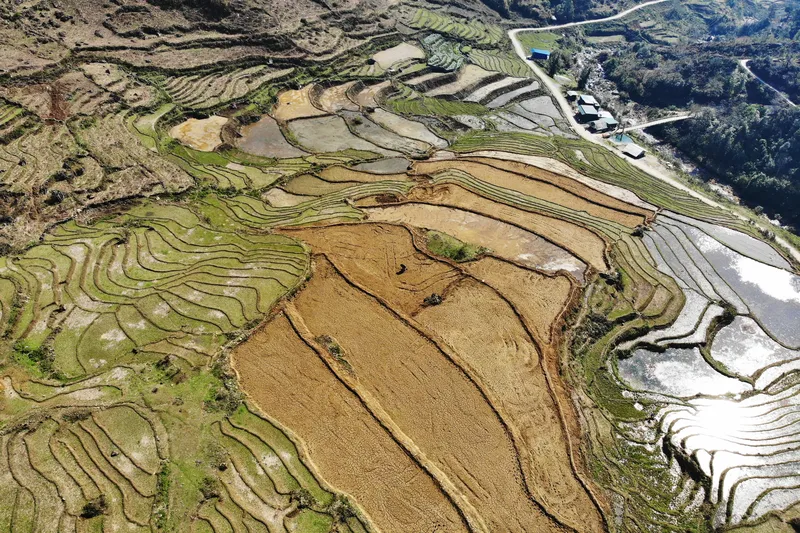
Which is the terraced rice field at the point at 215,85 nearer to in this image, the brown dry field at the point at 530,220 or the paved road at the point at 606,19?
the brown dry field at the point at 530,220

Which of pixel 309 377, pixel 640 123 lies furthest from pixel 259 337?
pixel 640 123

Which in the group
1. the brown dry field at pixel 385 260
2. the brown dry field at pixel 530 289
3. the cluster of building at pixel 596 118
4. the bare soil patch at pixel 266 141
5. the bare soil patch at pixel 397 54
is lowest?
the bare soil patch at pixel 266 141

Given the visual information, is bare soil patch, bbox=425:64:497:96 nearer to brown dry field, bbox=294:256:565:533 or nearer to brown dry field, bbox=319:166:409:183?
brown dry field, bbox=319:166:409:183

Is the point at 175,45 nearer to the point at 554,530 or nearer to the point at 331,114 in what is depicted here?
the point at 331,114

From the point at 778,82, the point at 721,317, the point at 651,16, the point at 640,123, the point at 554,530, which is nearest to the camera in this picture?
the point at 554,530

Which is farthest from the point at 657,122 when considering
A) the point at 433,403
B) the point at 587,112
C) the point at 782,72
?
the point at 433,403

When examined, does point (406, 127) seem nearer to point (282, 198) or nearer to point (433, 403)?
point (282, 198)

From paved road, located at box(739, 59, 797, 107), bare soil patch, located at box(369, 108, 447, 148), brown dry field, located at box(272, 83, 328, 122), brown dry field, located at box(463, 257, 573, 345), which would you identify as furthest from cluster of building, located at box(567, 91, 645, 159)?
brown dry field, located at box(272, 83, 328, 122)

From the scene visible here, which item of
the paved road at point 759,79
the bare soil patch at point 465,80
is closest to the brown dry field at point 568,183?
the bare soil patch at point 465,80
